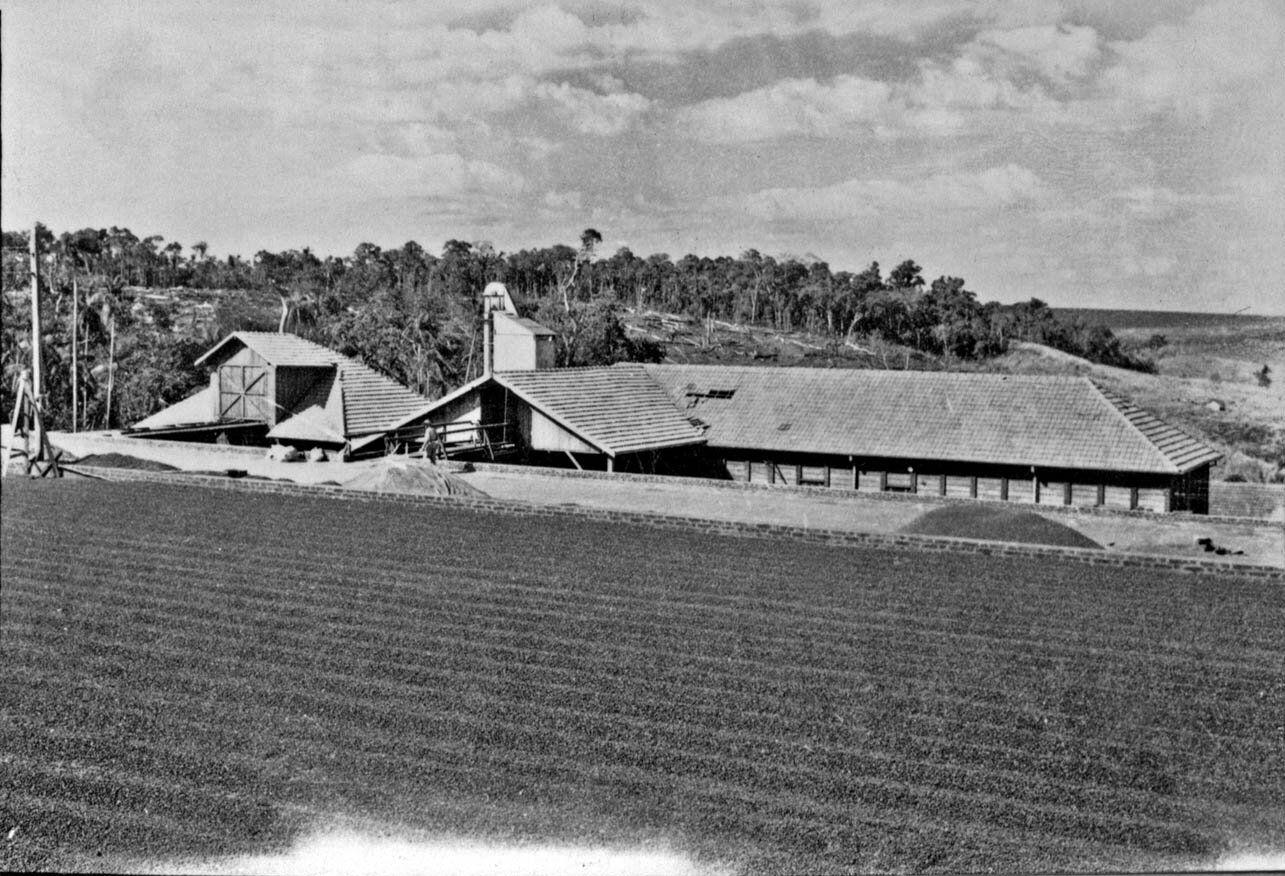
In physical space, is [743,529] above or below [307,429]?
below

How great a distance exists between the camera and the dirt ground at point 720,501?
8.91m

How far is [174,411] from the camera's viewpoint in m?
11.2

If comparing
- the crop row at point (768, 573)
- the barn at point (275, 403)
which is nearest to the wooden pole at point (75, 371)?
the barn at point (275, 403)

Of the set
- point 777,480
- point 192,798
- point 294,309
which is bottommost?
point 192,798

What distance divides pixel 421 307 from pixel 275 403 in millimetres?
1748

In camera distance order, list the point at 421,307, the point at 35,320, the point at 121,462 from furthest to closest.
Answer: the point at 121,462 → the point at 421,307 → the point at 35,320

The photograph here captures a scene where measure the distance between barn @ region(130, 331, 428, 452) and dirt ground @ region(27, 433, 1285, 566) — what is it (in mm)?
203

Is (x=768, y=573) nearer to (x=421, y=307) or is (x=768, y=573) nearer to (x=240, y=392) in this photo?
(x=421, y=307)

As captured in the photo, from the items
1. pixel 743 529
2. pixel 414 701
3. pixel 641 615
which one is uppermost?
pixel 743 529

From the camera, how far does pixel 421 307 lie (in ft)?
38.2

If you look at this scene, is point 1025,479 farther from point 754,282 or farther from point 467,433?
point 467,433

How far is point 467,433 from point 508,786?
7156 millimetres

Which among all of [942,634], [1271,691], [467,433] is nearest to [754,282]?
[467,433]

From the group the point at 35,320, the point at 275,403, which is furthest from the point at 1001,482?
the point at 35,320
